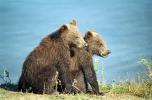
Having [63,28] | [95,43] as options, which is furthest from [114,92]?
[63,28]

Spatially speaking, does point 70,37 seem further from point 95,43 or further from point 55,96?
point 55,96

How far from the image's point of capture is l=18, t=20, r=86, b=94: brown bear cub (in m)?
16.0

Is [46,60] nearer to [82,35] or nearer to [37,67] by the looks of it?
[37,67]

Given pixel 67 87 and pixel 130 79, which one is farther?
pixel 130 79

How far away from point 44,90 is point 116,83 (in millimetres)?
2259

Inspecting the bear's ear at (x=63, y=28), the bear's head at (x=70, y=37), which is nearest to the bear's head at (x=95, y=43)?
the bear's head at (x=70, y=37)

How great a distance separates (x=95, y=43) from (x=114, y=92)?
143 cm

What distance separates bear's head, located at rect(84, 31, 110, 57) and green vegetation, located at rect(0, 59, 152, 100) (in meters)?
0.43

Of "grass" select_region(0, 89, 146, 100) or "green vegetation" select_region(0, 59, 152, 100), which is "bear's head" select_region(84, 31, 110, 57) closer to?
"green vegetation" select_region(0, 59, 152, 100)

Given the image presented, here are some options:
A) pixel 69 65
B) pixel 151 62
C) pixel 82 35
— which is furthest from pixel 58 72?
pixel 151 62

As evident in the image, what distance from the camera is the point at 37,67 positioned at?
16.1 meters

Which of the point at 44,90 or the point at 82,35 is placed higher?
the point at 82,35

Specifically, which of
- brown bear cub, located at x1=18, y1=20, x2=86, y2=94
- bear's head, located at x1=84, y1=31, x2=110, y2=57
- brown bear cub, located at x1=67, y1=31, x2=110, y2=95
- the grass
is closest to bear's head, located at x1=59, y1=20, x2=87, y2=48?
brown bear cub, located at x1=18, y1=20, x2=86, y2=94

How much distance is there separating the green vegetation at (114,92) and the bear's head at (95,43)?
1.40 feet
